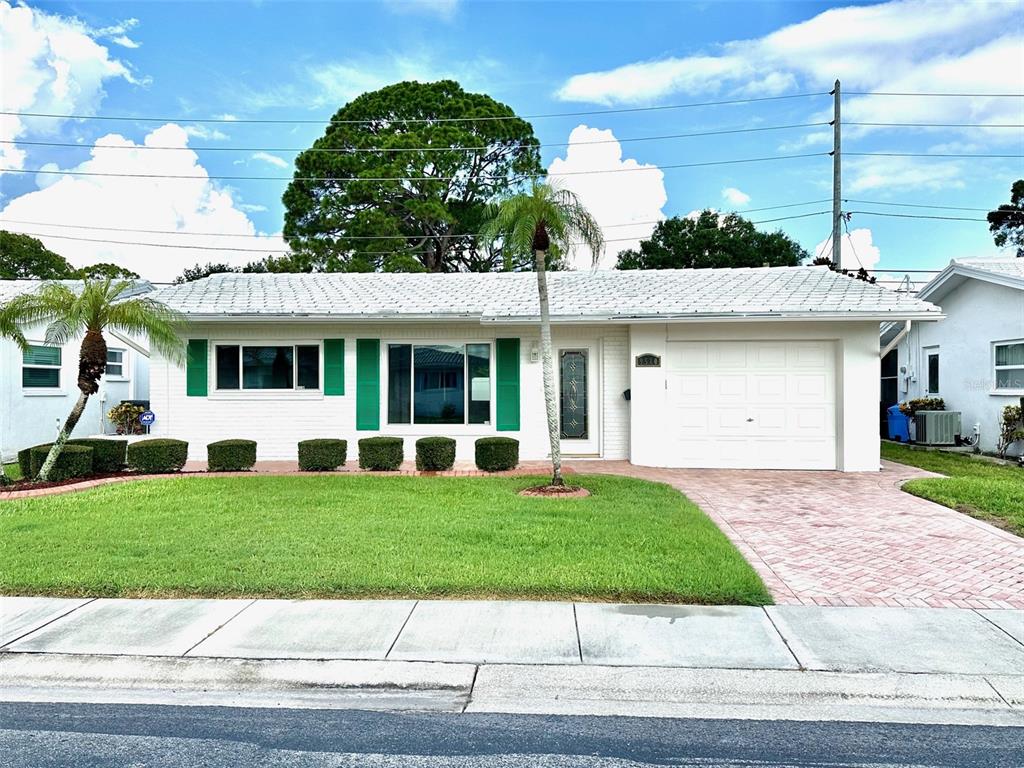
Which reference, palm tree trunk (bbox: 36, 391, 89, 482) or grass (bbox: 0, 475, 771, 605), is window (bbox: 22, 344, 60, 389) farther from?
grass (bbox: 0, 475, 771, 605)

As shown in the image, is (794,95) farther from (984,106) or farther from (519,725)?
(519,725)

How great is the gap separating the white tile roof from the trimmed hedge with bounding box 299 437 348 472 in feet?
8.43

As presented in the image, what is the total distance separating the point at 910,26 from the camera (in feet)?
44.2

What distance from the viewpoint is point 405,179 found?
1101 inches

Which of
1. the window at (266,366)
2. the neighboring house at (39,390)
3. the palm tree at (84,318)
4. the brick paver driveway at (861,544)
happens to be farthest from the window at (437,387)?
the neighboring house at (39,390)

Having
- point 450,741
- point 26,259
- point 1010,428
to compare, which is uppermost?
point 26,259

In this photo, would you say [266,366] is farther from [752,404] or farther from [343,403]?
Answer: [752,404]

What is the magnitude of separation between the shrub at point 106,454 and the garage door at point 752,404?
31.6 ft

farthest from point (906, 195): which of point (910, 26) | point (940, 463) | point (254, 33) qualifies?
point (254, 33)

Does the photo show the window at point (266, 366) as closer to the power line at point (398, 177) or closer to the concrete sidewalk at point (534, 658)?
the concrete sidewalk at point (534, 658)

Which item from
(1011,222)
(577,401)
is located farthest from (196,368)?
(1011,222)

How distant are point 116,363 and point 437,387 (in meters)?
11.0

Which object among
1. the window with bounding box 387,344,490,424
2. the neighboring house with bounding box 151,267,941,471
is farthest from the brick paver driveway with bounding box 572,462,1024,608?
the window with bounding box 387,344,490,424

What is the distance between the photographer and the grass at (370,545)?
5098 mm
